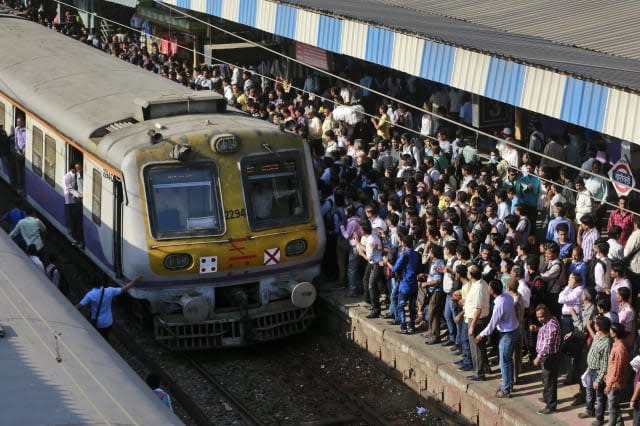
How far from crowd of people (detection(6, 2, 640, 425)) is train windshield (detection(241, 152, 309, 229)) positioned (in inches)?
34.2

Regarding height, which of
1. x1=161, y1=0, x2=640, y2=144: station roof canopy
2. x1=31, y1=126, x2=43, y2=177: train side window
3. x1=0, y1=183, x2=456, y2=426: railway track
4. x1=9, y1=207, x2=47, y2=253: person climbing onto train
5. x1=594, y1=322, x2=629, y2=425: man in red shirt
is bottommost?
x1=0, y1=183, x2=456, y2=426: railway track

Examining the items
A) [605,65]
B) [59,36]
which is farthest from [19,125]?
[605,65]

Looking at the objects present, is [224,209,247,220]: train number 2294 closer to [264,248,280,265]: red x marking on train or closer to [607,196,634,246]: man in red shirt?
[264,248,280,265]: red x marking on train

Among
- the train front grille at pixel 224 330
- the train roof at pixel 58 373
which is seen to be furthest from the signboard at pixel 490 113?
the train roof at pixel 58 373

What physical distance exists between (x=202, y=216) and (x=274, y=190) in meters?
0.99

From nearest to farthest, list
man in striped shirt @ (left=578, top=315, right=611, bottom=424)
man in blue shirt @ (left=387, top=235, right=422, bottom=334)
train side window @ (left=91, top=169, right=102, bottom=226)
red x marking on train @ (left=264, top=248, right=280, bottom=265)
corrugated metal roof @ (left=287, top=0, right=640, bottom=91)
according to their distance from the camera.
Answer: man in striped shirt @ (left=578, top=315, right=611, bottom=424) → man in blue shirt @ (left=387, top=235, right=422, bottom=334) → red x marking on train @ (left=264, top=248, right=280, bottom=265) → train side window @ (left=91, top=169, right=102, bottom=226) → corrugated metal roof @ (left=287, top=0, right=640, bottom=91)

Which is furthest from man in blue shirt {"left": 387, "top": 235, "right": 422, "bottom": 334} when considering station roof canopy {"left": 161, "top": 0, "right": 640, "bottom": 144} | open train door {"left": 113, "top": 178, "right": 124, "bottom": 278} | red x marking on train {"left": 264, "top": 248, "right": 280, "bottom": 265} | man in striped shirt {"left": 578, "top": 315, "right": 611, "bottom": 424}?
open train door {"left": 113, "top": 178, "right": 124, "bottom": 278}

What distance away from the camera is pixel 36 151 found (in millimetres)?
16781

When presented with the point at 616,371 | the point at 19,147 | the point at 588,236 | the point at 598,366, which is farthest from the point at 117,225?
the point at 616,371

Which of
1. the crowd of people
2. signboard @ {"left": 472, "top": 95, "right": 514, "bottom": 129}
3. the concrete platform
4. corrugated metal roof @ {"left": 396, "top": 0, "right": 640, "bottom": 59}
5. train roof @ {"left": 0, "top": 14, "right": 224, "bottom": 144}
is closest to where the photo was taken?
the crowd of people

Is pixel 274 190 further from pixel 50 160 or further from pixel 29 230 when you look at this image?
pixel 50 160

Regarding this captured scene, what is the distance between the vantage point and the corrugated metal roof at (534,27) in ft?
48.9

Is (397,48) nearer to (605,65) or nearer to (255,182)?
(605,65)

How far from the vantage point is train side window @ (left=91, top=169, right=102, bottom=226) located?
46.5ft
